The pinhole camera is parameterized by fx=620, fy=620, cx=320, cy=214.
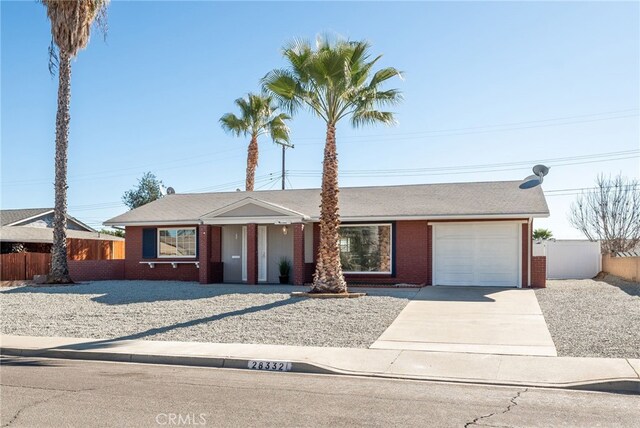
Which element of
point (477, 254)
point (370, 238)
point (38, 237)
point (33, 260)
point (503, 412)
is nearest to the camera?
point (503, 412)

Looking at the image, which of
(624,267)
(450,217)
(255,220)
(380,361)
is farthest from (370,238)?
(380,361)

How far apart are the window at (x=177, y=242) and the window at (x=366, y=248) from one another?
21.2ft

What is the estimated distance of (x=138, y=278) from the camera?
26547 millimetres

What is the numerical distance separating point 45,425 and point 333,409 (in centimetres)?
311

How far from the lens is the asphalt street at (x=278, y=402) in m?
6.70

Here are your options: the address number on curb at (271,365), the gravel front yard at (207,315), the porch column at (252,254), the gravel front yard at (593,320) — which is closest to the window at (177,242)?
the porch column at (252,254)

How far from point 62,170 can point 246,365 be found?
17918 mm

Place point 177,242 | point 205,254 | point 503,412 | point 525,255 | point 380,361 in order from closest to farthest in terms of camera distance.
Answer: point 503,412 → point 380,361 → point 525,255 → point 205,254 → point 177,242

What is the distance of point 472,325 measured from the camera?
45.6 ft

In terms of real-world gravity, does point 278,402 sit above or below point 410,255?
below

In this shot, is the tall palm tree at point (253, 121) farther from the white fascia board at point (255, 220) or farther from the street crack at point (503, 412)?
the street crack at point (503, 412)

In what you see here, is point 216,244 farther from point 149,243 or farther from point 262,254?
point 149,243

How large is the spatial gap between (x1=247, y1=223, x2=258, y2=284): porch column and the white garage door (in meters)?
6.63

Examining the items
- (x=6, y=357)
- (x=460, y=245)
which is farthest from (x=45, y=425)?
(x=460, y=245)
